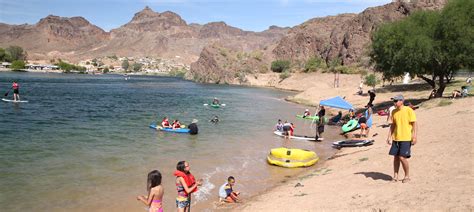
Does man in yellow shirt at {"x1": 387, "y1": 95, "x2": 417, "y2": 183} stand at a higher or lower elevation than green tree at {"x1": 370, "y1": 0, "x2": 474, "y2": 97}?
lower

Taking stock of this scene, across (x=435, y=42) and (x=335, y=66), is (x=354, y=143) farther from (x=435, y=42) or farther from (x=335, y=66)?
(x=335, y=66)

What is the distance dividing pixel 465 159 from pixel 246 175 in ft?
26.3

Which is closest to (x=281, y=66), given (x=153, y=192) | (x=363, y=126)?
(x=363, y=126)

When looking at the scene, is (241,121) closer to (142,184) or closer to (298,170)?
(298,170)

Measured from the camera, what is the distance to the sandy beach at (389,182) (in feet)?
28.7

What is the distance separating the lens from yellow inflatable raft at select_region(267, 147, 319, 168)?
17250mm

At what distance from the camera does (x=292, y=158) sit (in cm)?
1730

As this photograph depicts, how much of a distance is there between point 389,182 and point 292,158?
6.74 m

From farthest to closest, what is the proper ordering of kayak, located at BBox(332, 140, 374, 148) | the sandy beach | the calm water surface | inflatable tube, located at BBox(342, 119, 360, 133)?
inflatable tube, located at BBox(342, 119, 360, 133) → kayak, located at BBox(332, 140, 374, 148) → the calm water surface → the sandy beach

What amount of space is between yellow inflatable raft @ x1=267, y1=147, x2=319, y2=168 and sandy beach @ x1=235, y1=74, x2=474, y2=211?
2.80 ft

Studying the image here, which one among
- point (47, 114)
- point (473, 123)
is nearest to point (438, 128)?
point (473, 123)

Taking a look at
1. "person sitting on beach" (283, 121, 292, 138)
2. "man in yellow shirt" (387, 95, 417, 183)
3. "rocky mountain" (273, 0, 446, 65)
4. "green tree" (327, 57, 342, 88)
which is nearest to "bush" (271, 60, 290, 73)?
"rocky mountain" (273, 0, 446, 65)

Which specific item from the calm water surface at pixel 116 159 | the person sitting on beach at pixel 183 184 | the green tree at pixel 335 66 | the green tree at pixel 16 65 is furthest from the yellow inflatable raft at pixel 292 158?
the green tree at pixel 16 65

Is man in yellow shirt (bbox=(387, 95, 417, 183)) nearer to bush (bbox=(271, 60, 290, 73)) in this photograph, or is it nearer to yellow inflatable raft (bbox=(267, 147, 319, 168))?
yellow inflatable raft (bbox=(267, 147, 319, 168))
